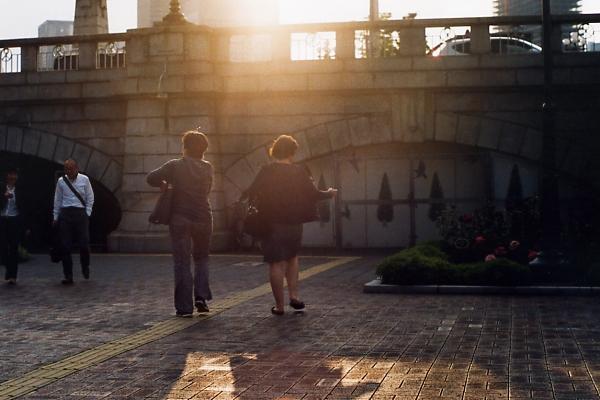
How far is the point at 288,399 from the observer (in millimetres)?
5738

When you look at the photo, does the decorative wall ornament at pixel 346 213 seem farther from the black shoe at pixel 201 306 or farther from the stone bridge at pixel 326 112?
the black shoe at pixel 201 306

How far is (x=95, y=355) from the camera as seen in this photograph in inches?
292

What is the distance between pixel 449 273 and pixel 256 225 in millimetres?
3133

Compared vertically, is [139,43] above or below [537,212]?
above

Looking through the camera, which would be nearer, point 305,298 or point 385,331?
point 385,331

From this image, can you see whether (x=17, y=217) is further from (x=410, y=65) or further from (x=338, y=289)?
(x=410, y=65)

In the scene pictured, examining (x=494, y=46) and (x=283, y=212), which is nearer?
(x=283, y=212)

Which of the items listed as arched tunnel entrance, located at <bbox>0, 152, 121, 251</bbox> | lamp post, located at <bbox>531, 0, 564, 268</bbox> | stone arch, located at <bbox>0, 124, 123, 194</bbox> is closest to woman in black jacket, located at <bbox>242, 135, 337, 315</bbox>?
lamp post, located at <bbox>531, 0, 564, 268</bbox>

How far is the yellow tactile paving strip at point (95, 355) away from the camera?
246 inches

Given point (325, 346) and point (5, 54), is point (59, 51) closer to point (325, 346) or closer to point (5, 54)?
point (5, 54)

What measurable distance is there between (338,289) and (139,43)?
10.1 m

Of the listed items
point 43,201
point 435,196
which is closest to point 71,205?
point 435,196

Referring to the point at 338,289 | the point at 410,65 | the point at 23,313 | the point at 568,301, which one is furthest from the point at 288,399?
Answer: the point at 410,65

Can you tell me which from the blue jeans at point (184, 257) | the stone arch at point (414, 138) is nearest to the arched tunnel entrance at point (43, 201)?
the stone arch at point (414, 138)
